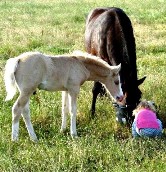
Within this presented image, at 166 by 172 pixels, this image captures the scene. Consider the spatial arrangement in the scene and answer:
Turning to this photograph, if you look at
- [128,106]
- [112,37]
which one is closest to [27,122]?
[128,106]

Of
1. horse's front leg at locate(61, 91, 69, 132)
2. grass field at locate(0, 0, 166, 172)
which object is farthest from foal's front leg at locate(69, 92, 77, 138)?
horse's front leg at locate(61, 91, 69, 132)

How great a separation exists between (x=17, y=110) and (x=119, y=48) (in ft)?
7.95

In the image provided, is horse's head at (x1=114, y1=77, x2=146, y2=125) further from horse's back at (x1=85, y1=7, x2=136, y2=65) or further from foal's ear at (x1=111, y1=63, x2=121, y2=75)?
horse's back at (x1=85, y1=7, x2=136, y2=65)

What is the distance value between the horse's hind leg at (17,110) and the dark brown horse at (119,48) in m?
1.53

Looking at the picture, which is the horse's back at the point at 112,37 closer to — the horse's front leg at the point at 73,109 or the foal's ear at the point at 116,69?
the foal's ear at the point at 116,69

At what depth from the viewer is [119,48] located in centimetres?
752

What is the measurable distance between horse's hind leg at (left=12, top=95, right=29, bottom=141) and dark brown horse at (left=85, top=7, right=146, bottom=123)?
153 cm

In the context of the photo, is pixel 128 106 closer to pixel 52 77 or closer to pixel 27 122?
pixel 52 77

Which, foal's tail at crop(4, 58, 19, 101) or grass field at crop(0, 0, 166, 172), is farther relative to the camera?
foal's tail at crop(4, 58, 19, 101)

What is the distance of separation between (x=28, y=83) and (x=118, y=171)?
169cm

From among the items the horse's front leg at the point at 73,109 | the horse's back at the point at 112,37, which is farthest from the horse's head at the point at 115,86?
the horse's back at the point at 112,37

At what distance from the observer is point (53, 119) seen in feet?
22.3

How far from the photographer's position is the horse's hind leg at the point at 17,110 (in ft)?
19.0

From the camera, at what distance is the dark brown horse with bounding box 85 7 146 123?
6.68 meters
